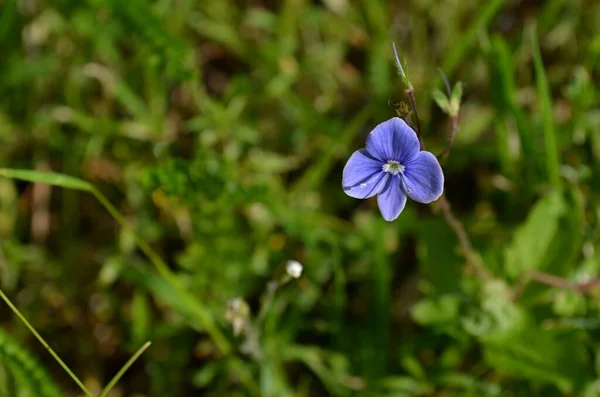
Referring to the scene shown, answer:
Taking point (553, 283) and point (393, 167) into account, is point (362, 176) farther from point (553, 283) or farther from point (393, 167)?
point (553, 283)

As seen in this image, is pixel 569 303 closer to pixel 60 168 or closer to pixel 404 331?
pixel 404 331

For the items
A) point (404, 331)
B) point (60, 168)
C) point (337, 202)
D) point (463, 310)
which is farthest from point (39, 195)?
point (463, 310)

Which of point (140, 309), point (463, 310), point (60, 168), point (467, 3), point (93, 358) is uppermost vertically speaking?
point (467, 3)

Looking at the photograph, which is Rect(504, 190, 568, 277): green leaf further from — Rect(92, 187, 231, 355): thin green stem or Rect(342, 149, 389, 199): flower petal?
Rect(92, 187, 231, 355): thin green stem

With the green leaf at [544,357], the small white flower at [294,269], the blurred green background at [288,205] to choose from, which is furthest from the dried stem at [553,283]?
the small white flower at [294,269]

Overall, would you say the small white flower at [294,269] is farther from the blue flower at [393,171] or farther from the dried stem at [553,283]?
the dried stem at [553,283]

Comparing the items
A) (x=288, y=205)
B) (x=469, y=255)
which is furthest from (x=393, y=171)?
(x=288, y=205)

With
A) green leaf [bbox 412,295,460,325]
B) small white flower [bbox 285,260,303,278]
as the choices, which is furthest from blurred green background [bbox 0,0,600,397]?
small white flower [bbox 285,260,303,278]
